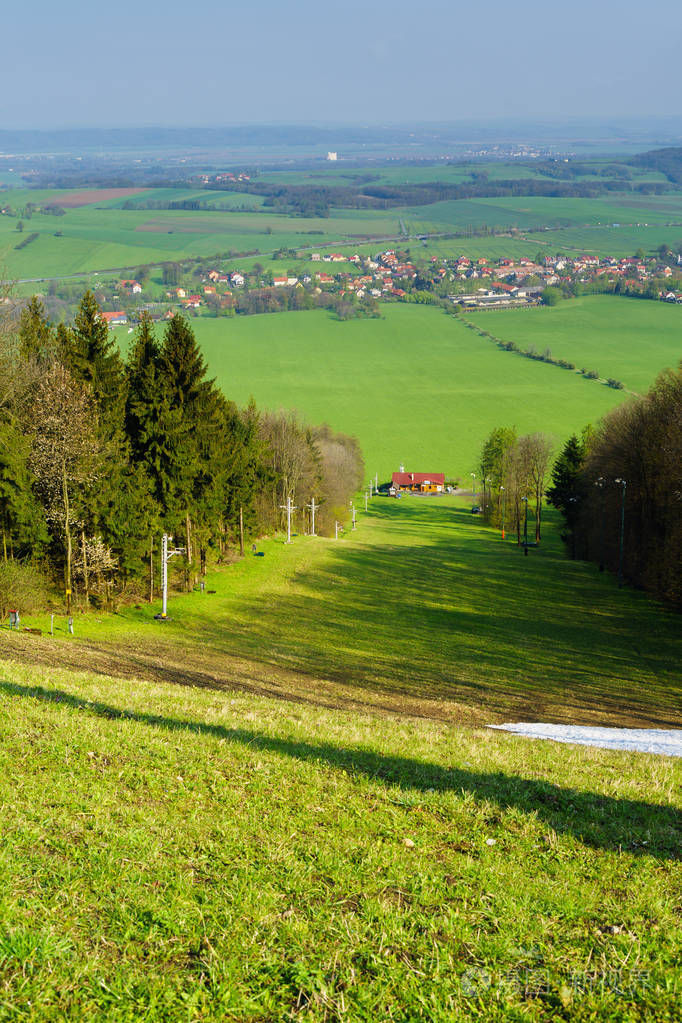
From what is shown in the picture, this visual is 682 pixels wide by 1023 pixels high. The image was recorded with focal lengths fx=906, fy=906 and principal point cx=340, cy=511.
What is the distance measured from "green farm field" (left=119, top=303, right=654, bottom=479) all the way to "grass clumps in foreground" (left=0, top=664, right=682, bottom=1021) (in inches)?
4600

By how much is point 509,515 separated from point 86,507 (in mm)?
60210

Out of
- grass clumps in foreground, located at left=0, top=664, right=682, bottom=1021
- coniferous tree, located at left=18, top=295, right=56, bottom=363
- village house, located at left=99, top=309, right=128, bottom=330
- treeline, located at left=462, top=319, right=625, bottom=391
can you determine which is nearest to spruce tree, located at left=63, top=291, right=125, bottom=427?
coniferous tree, located at left=18, top=295, right=56, bottom=363

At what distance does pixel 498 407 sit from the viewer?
148375mm

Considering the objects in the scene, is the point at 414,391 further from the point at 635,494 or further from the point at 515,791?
the point at 515,791

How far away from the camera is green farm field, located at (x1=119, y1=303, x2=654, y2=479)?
136 m

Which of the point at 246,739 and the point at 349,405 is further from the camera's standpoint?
the point at 349,405

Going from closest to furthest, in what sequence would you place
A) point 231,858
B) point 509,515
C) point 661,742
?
point 231,858 → point 661,742 → point 509,515

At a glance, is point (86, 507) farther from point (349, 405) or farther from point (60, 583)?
point (349, 405)

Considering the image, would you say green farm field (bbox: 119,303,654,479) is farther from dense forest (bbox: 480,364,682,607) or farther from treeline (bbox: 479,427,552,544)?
dense forest (bbox: 480,364,682,607)

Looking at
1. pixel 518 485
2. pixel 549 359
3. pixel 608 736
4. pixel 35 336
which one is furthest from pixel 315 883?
pixel 549 359

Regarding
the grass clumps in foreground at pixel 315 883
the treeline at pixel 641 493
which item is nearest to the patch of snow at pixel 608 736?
the grass clumps in foreground at pixel 315 883

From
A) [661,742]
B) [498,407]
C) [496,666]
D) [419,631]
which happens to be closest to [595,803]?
[661,742]

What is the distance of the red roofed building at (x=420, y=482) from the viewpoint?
12244 cm

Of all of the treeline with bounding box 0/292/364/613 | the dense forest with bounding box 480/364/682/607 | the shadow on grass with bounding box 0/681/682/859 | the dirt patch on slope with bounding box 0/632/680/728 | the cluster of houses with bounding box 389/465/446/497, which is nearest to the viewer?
the shadow on grass with bounding box 0/681/682/859
